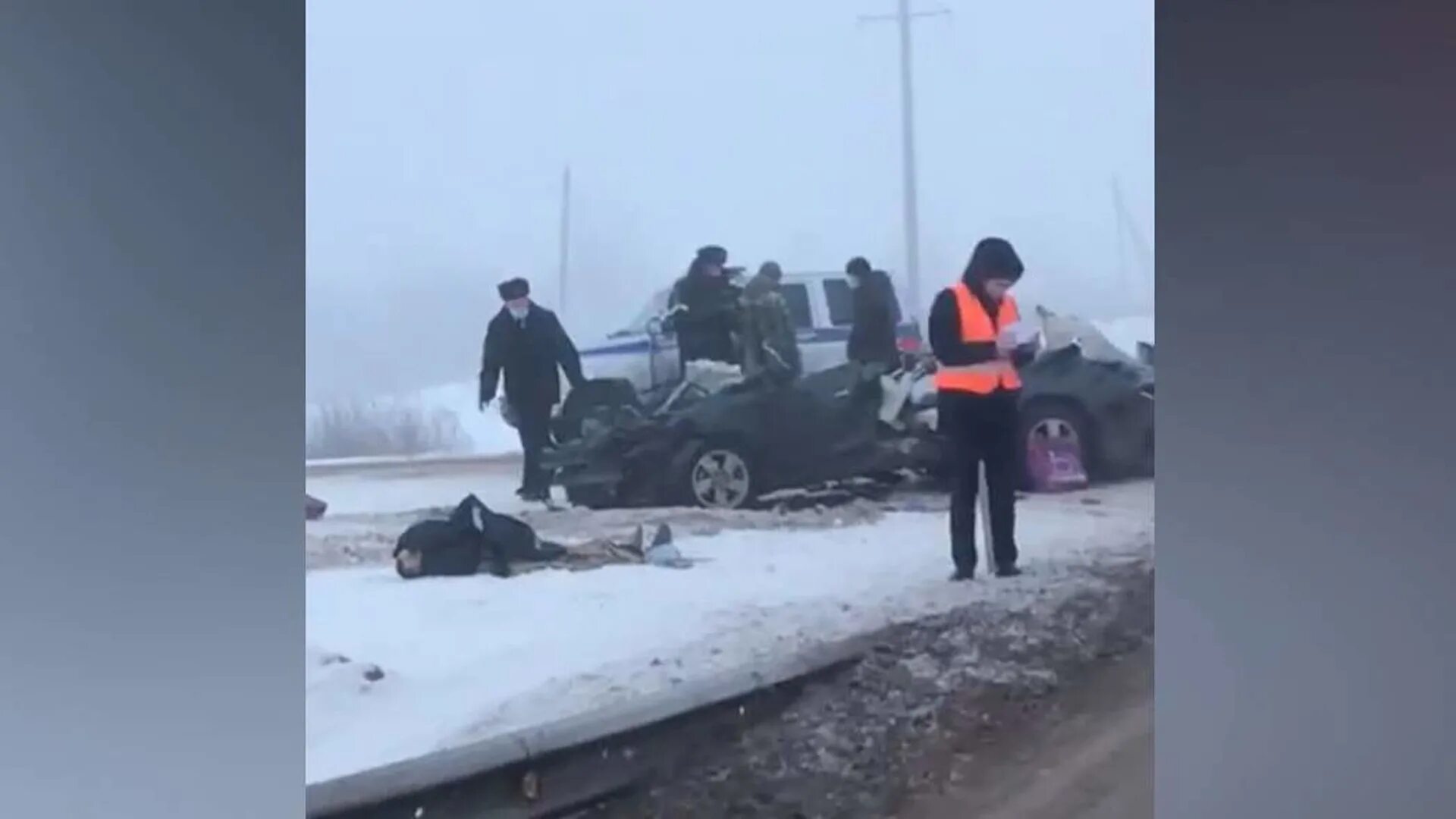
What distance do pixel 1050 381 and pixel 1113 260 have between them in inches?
8.3

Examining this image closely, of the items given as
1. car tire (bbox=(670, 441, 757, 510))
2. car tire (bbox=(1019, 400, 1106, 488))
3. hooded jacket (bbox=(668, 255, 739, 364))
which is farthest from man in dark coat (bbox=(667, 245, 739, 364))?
car tire (bbox=(1019, 400, 1106, 488))

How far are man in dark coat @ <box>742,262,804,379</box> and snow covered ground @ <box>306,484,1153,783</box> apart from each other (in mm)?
258

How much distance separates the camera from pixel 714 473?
2.59 meters

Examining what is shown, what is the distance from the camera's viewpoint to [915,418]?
2.60 metres

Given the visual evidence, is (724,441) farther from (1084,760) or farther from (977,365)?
(1084,760)

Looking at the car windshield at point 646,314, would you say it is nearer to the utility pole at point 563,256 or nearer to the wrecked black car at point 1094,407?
the utility pole at point 563,256

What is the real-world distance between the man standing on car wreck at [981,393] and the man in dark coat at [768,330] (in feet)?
0.72

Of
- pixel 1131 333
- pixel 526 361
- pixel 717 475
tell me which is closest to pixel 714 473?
pixel 717 475

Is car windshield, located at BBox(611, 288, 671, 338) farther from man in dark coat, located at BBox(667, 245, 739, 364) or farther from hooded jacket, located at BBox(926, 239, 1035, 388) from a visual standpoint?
hooded jacket, located at BBox(926, 239, 1035, 388)

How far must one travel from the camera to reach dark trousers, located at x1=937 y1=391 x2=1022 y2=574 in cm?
260

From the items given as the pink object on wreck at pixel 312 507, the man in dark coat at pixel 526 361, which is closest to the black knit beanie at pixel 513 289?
the man in dark coat at pixel 526 361
